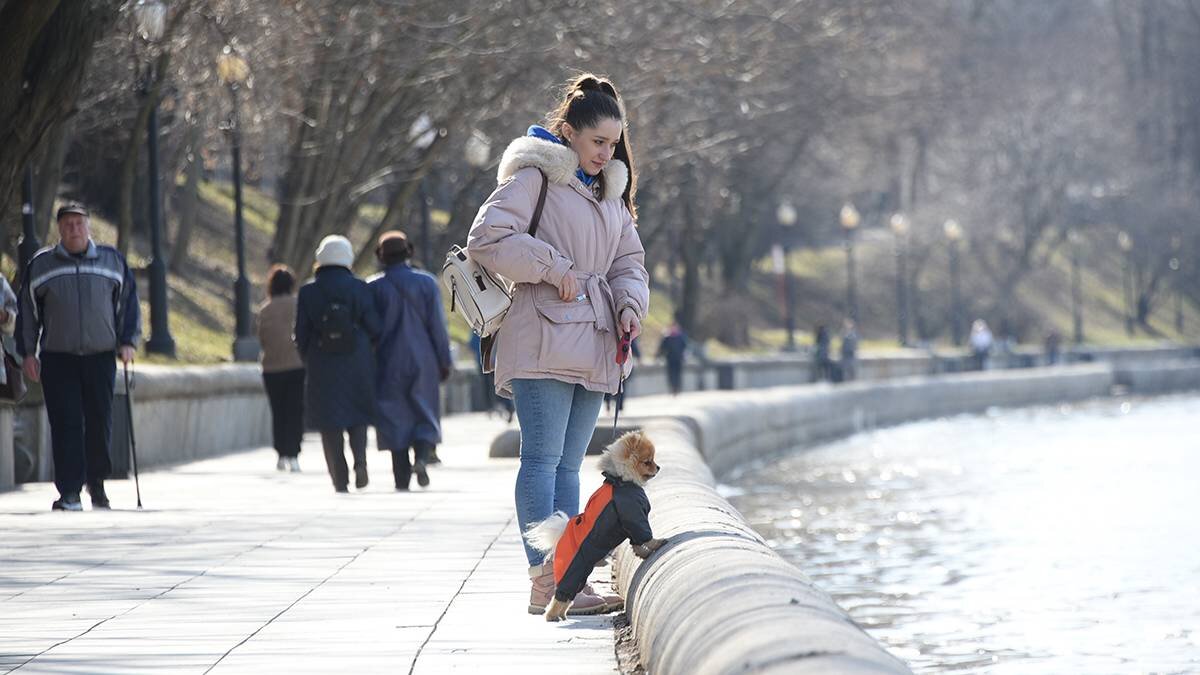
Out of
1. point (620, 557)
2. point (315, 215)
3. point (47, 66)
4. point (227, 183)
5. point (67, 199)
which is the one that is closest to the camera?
point (620, 557)

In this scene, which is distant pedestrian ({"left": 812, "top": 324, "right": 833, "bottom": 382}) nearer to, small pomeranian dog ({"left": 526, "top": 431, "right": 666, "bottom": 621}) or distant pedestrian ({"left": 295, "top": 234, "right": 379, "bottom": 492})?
distant pedestrian ({"left": 295, "top": 234, "right": 379, "bottom": 492})

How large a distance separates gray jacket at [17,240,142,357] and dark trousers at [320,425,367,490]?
1.95 meters

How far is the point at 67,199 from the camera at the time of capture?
33.9 m

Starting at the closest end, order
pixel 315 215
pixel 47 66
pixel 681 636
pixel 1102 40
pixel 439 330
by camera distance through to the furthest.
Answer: pixel 681 636
pixel 47 66
pixel 439 330
pixel 315 215
pixel 1102 40

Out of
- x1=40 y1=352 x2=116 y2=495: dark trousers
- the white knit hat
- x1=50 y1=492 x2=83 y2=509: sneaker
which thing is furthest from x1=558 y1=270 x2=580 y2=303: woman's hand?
the white knit hat

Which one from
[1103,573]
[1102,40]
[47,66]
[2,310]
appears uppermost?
[1102,40]

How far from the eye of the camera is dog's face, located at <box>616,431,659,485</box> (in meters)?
7.82

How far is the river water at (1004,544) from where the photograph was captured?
1134 cm

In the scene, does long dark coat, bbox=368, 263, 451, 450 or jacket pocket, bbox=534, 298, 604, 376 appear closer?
jacket pocket, bbox=534, 298, 604, 376

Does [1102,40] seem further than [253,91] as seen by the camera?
Yes

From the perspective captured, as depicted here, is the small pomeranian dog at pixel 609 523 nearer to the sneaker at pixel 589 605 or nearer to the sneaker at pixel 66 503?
the sneaker at pixel 589 605

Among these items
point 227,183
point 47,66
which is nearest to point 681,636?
point 47,66

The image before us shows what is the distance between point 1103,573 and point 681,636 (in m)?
9.43

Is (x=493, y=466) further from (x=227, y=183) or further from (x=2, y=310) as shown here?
(x=227, y=183)
